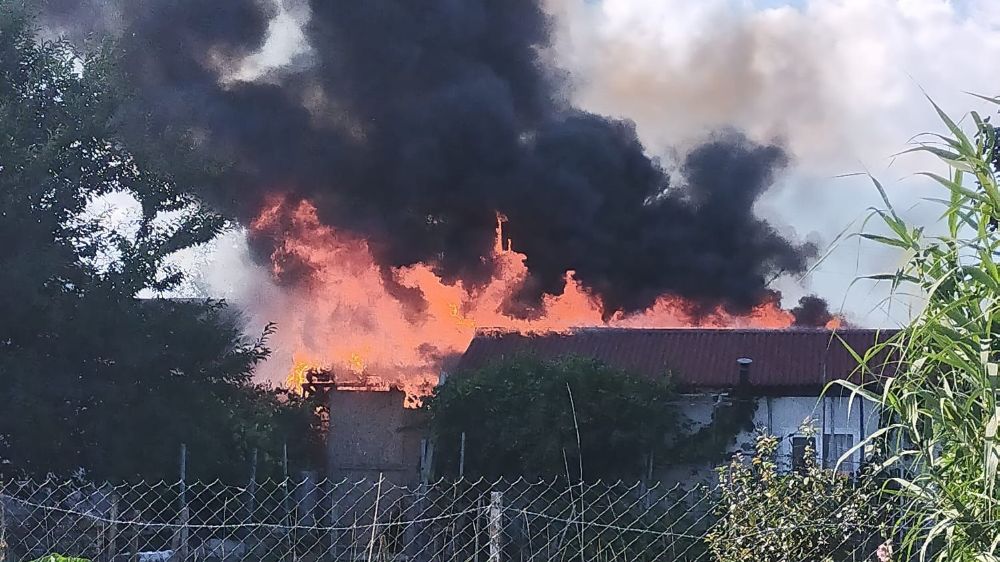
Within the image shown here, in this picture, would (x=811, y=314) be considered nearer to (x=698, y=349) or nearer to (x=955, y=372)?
(x=698, y=349)

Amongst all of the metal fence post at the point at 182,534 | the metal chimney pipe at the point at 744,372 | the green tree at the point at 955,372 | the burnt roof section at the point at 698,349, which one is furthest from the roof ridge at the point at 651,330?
the green tree at the point at 955,372

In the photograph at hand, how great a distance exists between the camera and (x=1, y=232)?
13820 millimetres

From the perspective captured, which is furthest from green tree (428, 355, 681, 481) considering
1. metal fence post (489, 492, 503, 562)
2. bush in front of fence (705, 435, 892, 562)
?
metal fence post (489, 492, 503, 562)

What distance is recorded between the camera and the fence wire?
5348mm

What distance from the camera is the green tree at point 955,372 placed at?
118 inches

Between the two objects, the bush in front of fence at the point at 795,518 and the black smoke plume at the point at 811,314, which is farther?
the black smoke plume at the point at 811,314

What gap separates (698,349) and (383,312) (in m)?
5.86

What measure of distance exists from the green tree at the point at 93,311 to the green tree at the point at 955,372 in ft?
39.8

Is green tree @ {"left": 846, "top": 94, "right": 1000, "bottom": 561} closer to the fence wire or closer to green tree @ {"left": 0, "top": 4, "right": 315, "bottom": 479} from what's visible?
the fence wire

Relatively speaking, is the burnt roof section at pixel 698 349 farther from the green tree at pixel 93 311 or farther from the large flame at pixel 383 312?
the green tree at pixel 93 311

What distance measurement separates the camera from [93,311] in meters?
13.9

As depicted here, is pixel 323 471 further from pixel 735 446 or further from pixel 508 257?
pixel 735 446

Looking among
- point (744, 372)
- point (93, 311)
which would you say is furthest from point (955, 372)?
point (744, 372)

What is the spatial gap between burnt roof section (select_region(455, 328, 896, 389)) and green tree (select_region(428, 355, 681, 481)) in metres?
2.91
